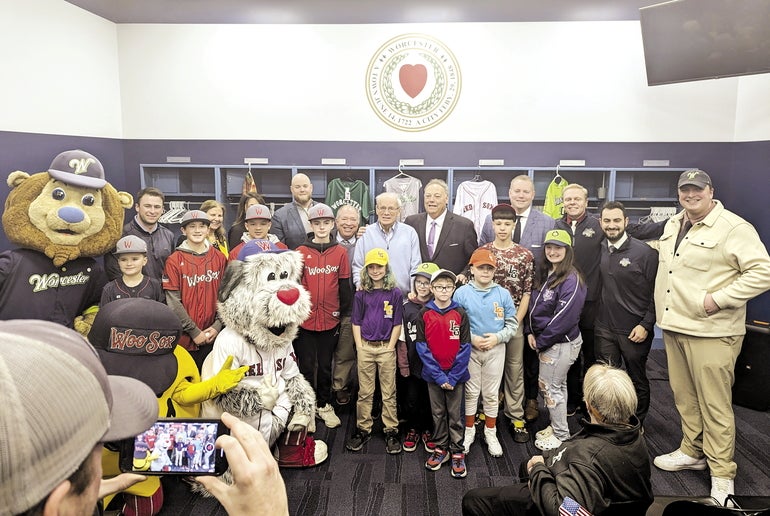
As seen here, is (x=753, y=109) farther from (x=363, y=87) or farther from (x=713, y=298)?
(x=363, y=87)

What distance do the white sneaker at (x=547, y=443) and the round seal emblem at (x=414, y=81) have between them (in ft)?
12.4

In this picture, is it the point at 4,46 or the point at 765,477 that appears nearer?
the point at 765,477

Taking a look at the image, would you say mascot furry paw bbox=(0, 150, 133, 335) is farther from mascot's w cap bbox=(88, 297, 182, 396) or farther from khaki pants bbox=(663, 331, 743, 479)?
khaki pants bbox=(663, 331, 743, 479)

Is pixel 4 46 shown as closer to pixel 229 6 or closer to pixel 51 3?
pixel 51 3

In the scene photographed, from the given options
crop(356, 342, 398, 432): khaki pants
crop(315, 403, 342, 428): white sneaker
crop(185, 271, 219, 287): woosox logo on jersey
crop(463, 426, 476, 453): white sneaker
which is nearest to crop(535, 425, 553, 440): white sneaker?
crop(463, 426, 476, 453): white sneaker

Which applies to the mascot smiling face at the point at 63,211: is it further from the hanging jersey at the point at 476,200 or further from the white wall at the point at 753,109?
the white wall at the point at 753,109

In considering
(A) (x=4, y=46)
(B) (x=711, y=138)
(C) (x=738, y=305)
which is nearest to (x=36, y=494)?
(C) (x=738, y=305)

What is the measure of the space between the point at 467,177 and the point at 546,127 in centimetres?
108

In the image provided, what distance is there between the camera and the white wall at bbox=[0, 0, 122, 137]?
13.4ft

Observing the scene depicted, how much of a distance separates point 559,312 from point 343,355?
63.2 inches

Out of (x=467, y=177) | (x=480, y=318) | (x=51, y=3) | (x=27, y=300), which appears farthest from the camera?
(x=467, y=177)

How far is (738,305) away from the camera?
2.48m

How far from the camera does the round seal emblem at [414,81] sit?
17.7 feet

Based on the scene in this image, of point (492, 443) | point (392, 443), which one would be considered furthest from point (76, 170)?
point (492, 443)
